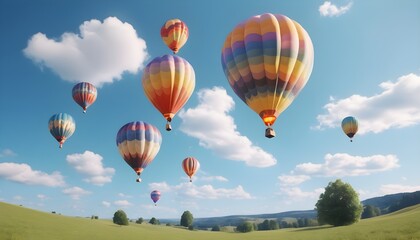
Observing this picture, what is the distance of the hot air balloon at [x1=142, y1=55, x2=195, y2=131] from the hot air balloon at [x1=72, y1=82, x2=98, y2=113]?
91.3 feet

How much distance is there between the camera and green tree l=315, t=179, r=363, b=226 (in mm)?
59719

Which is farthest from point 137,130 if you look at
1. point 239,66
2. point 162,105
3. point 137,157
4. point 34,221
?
point 34,221

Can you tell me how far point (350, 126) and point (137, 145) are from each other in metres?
44.7

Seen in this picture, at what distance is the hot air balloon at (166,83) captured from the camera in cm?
3259

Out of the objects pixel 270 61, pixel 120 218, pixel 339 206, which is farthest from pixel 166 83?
pixel 120 218

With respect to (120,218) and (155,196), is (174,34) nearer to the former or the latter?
(155,196)

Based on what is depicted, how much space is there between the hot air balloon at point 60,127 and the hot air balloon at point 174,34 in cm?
2654

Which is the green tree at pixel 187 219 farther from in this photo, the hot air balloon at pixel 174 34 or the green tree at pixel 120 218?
the hot air balloon at pixel 174 34

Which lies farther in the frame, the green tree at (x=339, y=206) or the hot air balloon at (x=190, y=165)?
the hot air balloon at (x=190, y=165)

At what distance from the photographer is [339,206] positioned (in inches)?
2378

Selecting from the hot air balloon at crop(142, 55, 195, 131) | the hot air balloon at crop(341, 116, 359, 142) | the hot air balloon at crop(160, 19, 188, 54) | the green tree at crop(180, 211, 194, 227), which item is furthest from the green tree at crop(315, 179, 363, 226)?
the green tree at crop(180, 211, 194, 227)

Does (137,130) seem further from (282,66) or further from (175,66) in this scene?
(282,66)

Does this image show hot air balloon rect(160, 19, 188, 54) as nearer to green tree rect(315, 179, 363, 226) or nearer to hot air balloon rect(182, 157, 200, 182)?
hot air balloon rect(182, 157, 200, 182)

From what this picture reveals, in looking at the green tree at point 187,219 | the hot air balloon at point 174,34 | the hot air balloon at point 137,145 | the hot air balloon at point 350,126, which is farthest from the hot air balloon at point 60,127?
the green tree at point 187,219
